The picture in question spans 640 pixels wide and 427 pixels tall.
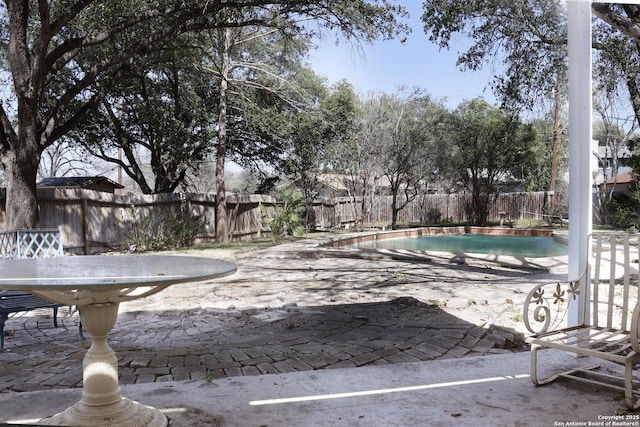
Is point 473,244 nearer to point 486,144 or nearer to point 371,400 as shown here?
point 486,144

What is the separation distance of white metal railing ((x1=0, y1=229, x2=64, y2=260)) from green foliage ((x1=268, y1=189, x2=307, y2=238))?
929 cm

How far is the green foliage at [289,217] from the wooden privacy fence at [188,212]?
2.52 feet

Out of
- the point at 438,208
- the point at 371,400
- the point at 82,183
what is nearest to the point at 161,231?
the point at 82,183

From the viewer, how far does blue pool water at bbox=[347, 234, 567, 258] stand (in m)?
13.0

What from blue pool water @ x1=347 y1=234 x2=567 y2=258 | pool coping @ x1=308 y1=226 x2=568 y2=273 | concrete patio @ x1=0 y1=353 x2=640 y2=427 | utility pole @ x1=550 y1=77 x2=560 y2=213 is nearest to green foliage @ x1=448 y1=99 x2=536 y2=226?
utility pole @ x1=550 y1=77 x2=560 y2=213

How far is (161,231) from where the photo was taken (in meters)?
10.5

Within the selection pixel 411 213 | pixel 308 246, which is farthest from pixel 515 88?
pixel 411 213

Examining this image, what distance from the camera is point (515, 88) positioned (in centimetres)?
794

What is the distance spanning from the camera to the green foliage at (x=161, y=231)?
10094 mm

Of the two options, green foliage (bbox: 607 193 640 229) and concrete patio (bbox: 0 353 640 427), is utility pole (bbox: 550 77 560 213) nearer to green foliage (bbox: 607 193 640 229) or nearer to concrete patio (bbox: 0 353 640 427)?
green foliage (bbox: 607 193 640 229)

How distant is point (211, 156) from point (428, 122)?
8536 millimetres

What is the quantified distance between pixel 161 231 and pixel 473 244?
9.87 meters

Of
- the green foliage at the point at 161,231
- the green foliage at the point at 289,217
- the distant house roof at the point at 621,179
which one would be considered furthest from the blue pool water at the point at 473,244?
the green foliage at the point at 161,231

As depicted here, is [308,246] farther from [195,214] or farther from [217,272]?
[217,272]
